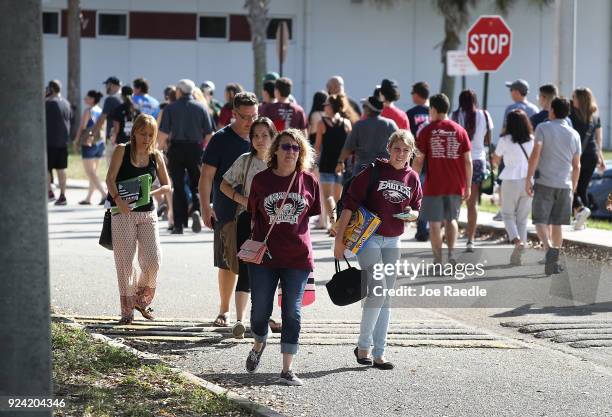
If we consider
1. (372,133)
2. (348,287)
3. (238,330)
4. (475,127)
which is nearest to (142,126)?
(238,330)

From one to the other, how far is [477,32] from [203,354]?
490 inches

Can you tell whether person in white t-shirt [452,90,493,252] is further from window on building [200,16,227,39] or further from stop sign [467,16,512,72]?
window on building [200,16,227,39]

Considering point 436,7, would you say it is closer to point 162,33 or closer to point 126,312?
point 162,33

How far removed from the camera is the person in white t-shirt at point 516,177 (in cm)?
1406

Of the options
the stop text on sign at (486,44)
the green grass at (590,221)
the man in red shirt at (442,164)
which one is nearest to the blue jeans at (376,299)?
the man in red shirt at (442,164)

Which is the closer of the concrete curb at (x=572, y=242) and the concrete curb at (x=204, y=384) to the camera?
the concrete curb at (x=204, y=384)

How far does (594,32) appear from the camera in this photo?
42844mm

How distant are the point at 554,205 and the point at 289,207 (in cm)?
586

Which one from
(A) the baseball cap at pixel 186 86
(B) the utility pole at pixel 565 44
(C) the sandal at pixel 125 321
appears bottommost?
(C) the sandal at pixel 125 321

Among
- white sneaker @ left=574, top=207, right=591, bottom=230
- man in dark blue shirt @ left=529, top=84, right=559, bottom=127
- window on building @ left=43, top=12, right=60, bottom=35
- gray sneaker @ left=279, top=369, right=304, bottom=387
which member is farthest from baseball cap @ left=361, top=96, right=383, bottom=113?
window on building @ left=43, top=12, right=60, bottom=35

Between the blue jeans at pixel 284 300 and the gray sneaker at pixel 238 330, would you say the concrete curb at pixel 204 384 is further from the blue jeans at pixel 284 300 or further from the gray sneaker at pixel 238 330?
the gray sneaker at pixel 238 330

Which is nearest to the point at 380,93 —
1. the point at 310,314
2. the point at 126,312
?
the point at 310,314

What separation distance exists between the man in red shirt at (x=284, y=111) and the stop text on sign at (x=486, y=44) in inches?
195

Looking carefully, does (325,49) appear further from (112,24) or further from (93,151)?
(93,151)
